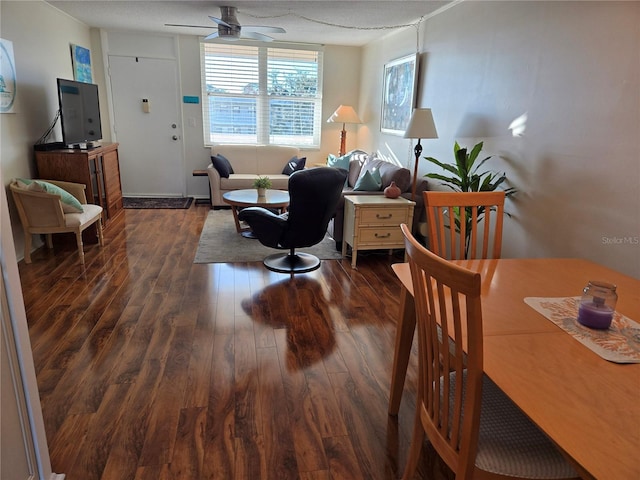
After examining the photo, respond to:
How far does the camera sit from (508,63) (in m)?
3.15

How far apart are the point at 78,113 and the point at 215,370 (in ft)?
12.2

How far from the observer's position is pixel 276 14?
4594mm

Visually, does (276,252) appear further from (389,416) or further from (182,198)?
(182,198)

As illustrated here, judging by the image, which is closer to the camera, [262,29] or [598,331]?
[598,331]

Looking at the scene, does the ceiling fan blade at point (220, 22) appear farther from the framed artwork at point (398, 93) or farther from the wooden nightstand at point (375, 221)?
the wooden nightstand at point (375, 221)

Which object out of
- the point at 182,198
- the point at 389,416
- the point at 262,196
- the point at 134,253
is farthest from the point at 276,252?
the point at 182,198

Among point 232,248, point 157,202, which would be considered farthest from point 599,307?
point 157,202

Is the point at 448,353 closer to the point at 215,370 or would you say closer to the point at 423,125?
the point at 215,370

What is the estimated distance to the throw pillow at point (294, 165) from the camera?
6207mm

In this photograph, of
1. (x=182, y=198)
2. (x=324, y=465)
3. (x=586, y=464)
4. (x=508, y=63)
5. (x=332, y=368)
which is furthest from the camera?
(x=182, y=198)

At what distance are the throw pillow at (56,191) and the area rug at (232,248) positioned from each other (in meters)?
1.14

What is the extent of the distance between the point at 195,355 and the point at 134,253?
207 cm

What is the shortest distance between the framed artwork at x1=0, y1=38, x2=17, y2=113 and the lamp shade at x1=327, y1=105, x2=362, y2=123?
3.88m

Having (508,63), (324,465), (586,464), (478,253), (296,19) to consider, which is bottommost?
(324,465)
